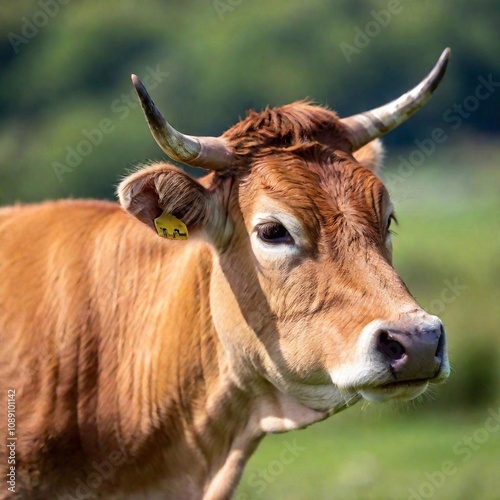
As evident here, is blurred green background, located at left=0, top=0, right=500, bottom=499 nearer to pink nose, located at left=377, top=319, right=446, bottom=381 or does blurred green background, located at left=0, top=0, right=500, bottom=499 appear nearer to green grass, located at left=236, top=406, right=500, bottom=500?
green grass, located at left=236, top=406, right=500, bottom=500

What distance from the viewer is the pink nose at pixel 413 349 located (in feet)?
18.4

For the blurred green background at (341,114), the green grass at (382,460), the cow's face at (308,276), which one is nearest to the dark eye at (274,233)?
the cow's face at (308,276)

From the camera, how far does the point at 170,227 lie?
A: 6477mm

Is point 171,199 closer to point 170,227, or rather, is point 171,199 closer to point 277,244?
point 170,227

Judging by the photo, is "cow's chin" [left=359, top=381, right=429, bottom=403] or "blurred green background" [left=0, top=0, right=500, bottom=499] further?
"blurred green background" [left=0, top=0, right=500, bottom=499]

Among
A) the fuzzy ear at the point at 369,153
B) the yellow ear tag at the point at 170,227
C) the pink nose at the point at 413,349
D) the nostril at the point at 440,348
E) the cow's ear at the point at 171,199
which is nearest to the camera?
the pink nose at the point at 413,349

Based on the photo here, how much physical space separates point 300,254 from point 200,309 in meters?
0.87

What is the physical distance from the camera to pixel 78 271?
6.98m

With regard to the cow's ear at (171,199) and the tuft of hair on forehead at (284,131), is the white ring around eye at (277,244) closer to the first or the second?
the cow's ear at (171,199)

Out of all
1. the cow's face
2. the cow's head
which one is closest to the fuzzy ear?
the cow's head

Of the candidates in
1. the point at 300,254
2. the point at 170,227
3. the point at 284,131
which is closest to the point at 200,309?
the point at 170,227

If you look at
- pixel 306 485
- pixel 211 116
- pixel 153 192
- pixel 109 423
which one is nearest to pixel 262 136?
pixel 153 192

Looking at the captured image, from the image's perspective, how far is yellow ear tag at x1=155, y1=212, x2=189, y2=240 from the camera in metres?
6.45

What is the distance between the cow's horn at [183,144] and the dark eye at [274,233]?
0.52 m
